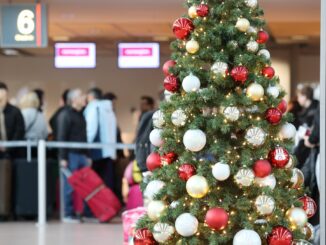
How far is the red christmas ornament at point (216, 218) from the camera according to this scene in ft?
17.2

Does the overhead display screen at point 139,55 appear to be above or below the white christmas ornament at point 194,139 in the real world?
above

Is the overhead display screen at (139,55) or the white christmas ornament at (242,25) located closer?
the white christmas ornament at (242,25)

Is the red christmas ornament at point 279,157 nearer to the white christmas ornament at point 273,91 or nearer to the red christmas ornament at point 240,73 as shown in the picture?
the white christmas ornament at point 273,91

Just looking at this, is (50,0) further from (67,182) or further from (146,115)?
(146,115)

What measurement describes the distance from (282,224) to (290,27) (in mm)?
12413

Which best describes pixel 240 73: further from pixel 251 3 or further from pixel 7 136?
pixel 7 136

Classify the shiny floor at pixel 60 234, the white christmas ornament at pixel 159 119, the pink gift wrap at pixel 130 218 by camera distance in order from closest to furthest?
the white christmas ornament at pixel 159 119 → the pink gift wrap at pixel 130 218 → the shiny floor at pixel 60 234

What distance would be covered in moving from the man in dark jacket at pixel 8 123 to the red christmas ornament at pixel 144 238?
6.35 meters

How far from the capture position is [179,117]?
546 cm

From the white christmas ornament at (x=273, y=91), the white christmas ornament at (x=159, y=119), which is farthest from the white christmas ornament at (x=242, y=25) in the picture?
the white christmas ornament at (x=159, y=119)

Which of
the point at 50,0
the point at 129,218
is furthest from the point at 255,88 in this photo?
the point at 50,0

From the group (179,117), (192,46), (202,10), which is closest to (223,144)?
(179,117)

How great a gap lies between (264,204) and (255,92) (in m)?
0.70

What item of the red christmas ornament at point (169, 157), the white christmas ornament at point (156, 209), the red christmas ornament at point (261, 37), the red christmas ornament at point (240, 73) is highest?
the red christmas ornament at point (261, 37)
